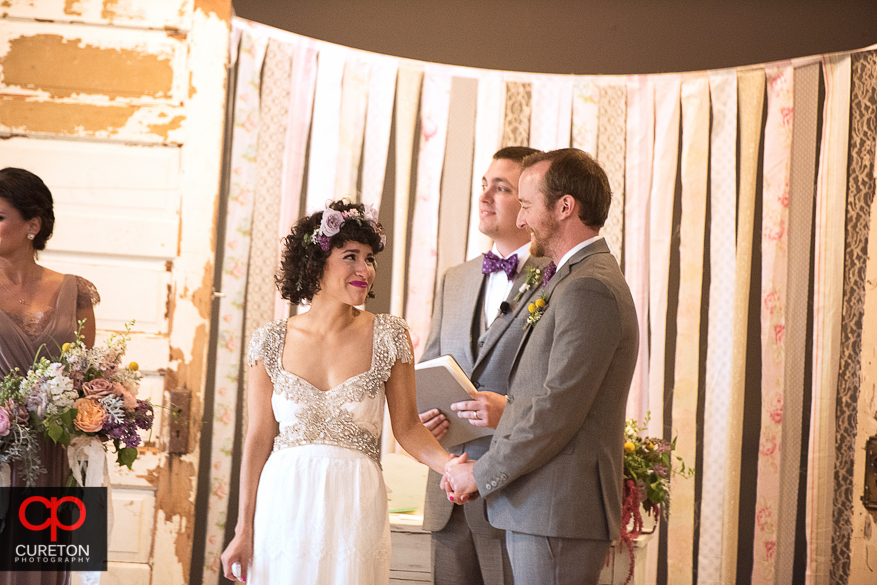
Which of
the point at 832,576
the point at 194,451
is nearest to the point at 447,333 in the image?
the point at 194,451

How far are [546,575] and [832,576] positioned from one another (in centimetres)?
195

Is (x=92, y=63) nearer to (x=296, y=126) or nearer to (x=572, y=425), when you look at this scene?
(x=296, y=126)

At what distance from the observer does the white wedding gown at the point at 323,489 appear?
197cm

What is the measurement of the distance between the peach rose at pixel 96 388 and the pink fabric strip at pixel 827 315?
2.72 m

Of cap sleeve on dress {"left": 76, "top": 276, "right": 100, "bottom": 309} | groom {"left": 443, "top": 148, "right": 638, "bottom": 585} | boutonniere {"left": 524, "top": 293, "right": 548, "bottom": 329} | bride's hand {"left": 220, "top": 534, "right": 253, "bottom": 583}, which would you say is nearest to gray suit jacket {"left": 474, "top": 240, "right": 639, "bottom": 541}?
groom {"left": 443, "top": 148, "right": 638, "bottom": 585}

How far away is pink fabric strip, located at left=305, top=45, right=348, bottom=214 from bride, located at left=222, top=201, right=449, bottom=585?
1.22 m

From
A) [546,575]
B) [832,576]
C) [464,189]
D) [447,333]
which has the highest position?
[464,189]

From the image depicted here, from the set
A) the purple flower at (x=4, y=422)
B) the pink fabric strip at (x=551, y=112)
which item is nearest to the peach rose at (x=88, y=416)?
the purple flower at (x=4, y=422)

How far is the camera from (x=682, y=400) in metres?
3.49

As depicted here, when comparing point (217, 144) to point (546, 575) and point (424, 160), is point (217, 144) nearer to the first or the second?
point (424, 160)

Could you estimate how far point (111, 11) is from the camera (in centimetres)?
313

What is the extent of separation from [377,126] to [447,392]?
5.25 feet

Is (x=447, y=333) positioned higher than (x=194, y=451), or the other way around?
(x=447, y=333)

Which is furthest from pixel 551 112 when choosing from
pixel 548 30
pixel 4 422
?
pixel 4 422
